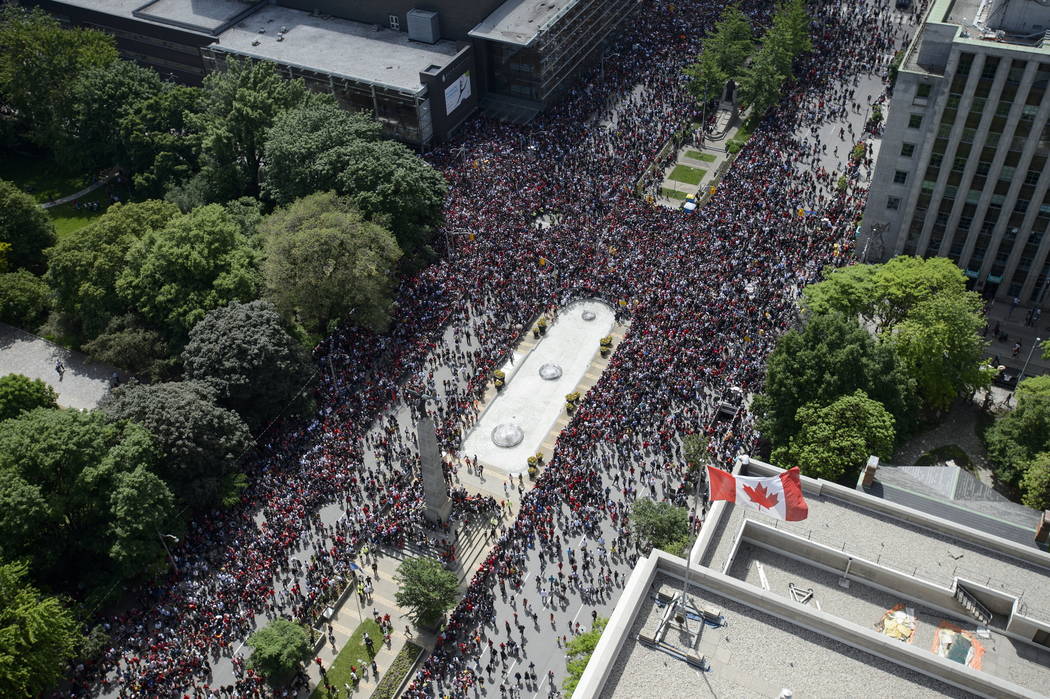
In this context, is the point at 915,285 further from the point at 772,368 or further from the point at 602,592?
the point at 602,592

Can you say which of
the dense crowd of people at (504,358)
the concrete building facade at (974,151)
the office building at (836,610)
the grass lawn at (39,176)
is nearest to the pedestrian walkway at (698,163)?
the dense crowd of people at (504,358)

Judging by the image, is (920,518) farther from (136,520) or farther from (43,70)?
(43,70)

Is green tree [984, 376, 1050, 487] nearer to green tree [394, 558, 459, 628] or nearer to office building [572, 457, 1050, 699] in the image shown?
office building [572, 457, 1050, 699]

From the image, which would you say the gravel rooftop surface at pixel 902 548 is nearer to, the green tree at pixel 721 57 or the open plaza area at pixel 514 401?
A: the open plaza area at pixel 514 401

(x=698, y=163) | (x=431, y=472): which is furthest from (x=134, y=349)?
(x=698, y=163)

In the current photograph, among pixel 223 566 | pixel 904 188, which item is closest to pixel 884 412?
pixel 904 188

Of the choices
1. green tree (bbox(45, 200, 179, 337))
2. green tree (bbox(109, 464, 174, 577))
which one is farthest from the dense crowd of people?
green tree (bbox(45, 200, 179, 337))
